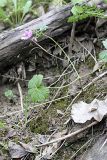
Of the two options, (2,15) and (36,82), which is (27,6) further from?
(36,82)

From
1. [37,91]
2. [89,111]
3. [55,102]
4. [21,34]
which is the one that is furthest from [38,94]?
[21,34]

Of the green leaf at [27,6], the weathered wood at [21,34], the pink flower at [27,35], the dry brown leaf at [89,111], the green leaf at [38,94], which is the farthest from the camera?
the green leaf at [27,6]

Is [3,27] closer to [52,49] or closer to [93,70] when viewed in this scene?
[52,49]

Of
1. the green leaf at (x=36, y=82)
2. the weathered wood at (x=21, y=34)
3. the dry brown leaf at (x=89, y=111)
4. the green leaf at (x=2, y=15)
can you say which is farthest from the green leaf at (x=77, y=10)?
the green leaf at (x=2, y=15)

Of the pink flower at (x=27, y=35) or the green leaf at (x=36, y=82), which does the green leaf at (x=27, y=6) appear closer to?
the pink flower at (x=27, y=35)

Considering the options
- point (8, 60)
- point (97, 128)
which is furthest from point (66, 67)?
point (97, 128)

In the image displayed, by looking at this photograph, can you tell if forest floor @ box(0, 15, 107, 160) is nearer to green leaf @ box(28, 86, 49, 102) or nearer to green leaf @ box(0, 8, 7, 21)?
green leaf @ box(28, 86, 49, 102)
